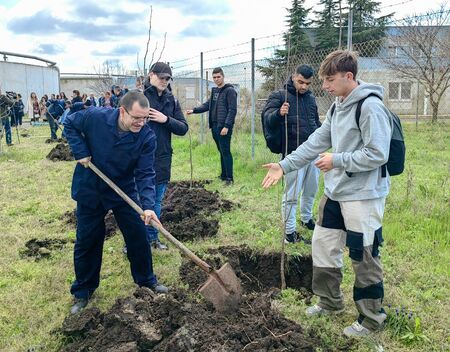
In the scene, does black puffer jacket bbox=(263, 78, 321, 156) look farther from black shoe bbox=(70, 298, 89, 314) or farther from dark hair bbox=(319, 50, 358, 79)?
black shoe bbox=(70, 298, 89, 314)

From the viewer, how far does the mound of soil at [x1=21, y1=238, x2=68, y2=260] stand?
4805 mm

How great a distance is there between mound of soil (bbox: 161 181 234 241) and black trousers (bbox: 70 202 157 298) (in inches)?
55.0

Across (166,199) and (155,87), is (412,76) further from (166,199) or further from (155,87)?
(155,87)

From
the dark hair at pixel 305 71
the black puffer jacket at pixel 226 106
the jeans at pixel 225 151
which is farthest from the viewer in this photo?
the jeans at pixel 225 151

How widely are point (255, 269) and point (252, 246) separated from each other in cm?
32

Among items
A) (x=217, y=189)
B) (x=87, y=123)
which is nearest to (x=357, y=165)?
(x=87, y=123)

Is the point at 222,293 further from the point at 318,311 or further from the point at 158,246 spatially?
the point at 158,246

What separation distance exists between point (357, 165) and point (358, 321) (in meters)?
1.14

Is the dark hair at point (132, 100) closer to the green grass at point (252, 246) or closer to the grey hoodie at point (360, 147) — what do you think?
the grey hoodie at point (360, 147)

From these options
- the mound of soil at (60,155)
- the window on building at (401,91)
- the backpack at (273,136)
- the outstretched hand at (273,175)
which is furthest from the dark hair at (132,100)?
the window on building at (401,91)

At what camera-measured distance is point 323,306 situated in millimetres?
3332

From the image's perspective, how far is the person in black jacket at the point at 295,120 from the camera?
446 centimetres

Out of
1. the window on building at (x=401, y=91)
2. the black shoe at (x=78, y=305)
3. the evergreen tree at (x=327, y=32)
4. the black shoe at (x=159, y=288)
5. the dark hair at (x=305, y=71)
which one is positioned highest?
the evergreen tree at (x=327, y=32)

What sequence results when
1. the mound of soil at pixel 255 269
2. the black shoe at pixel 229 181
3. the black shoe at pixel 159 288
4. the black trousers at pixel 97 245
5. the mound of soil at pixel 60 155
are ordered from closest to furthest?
the black trousers at pixel 97 245 → the black shoe at pixel 159 288 → the mound of soil at pixel 255 269 → the black shoe at pixel 229 181 → the mound of soil at pixel 60 155
